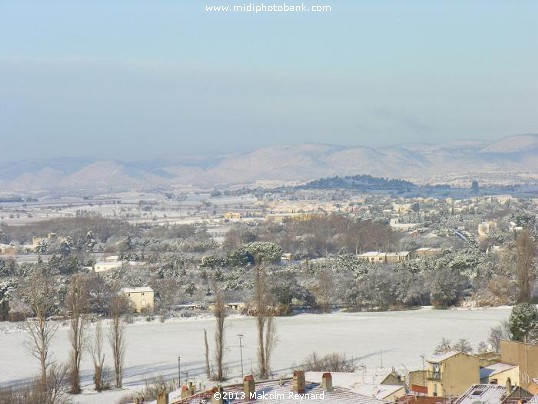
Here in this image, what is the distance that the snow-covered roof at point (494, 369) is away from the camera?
2423 centimetres

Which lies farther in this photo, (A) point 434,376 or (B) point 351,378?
(B) point 351,378

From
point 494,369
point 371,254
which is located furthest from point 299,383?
point 371,254

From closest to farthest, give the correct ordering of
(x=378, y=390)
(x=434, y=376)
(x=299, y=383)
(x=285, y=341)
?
(x=299, y=383), (x=378, y=390), (x=434, y=376), (x=285, y=341)

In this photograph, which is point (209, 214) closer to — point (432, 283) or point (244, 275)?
point (244, 275)

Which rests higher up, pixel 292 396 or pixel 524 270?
pixel 524 270

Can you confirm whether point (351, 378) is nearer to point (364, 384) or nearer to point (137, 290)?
point (364, 384)

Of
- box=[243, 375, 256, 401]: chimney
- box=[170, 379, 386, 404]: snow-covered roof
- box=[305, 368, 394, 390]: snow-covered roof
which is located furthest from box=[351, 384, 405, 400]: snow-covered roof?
box=[243, 375, 256, 401]: chimney

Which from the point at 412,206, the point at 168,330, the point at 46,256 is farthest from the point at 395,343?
the point at 412,206

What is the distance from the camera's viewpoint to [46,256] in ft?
269

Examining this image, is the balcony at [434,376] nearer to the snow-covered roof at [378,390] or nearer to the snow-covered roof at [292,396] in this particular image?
the snow-covered roof at [378,390]

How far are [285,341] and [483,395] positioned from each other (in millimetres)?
20259

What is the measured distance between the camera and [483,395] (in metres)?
20.1

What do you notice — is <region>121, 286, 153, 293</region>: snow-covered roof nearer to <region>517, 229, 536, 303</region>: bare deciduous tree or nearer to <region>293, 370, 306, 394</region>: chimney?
<region>517, 229, 536, 303</region>: bare deciduous tree

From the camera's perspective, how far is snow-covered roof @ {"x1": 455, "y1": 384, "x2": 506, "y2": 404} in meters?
19.6
